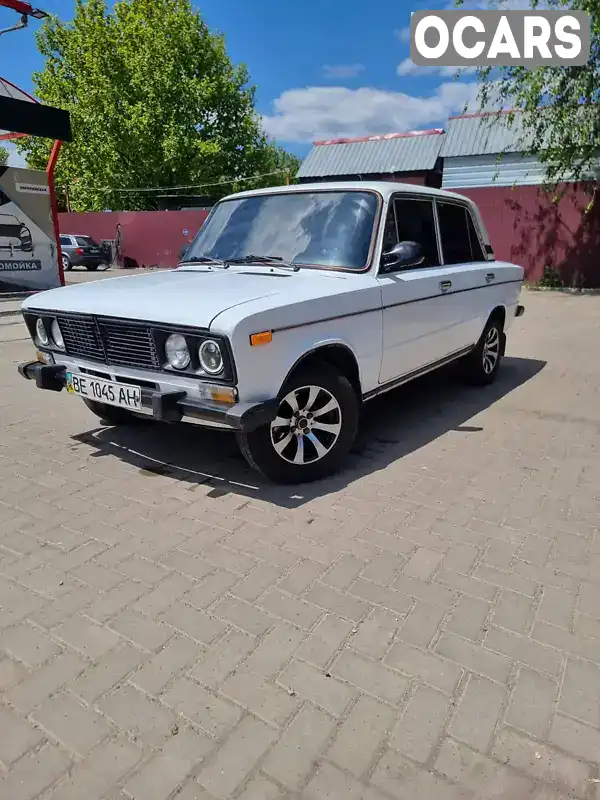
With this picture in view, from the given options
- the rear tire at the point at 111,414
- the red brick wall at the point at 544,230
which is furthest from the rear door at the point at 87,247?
the rear tire at the point at 111,414

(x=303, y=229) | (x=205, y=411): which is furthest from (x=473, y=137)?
(x=205, y=411)

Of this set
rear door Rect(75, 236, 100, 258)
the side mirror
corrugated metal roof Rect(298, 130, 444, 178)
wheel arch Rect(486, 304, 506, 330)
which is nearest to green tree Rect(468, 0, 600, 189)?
wheel arch Rect(486, 304, 506, 330)

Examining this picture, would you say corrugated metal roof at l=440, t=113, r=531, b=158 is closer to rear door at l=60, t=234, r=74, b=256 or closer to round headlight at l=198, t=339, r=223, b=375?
rear door at l=60, t=234, r=74, b=256

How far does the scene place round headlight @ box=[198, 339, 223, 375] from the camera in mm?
3098

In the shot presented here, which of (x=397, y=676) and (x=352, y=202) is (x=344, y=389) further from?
(x=397, y=676)

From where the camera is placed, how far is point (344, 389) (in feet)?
12.5

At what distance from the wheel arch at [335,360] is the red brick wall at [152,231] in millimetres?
21551

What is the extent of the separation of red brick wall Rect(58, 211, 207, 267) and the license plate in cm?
2129

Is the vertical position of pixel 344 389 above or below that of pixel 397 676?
above

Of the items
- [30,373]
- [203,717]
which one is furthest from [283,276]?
[203,717]

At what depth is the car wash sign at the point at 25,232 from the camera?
12.9 m

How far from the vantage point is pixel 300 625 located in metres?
2.45

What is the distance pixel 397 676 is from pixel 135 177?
31.7 metres

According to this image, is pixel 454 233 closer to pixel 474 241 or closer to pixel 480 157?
pixel 474 241
